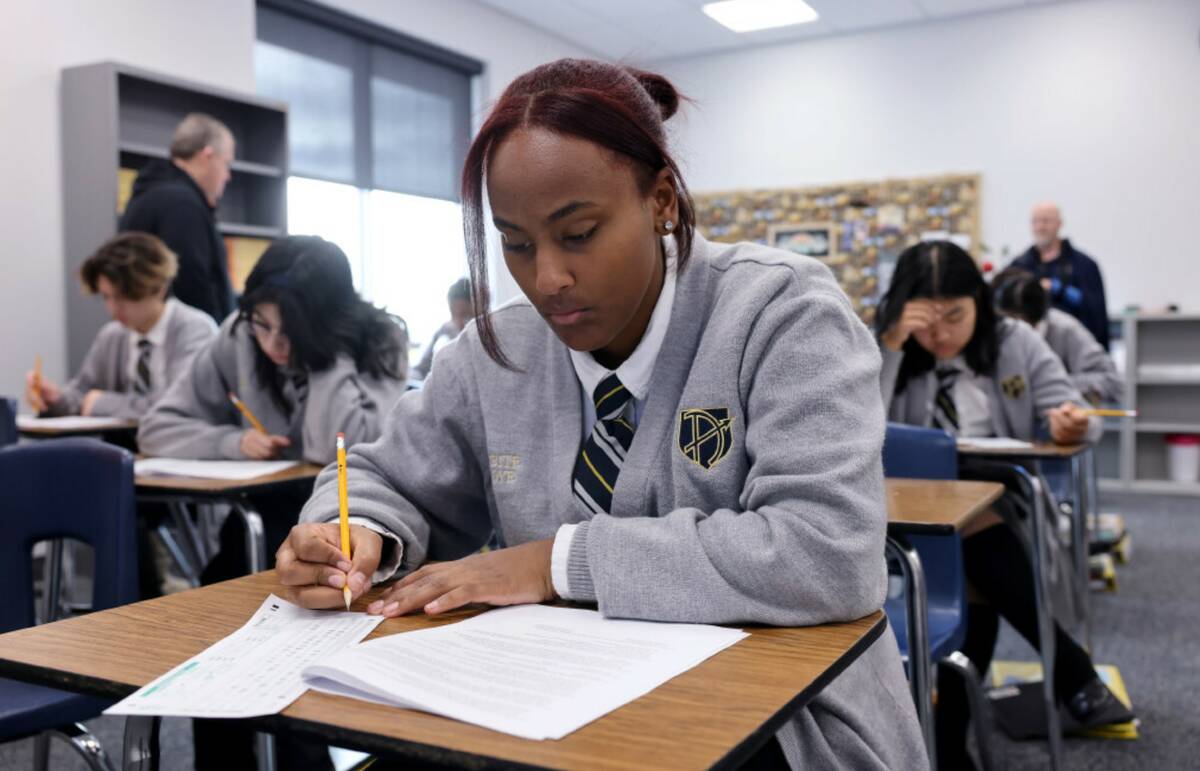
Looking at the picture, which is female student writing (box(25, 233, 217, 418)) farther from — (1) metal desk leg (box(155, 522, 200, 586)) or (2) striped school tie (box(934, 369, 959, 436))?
(2) striped school tie (box(934, 369, 959, 436))

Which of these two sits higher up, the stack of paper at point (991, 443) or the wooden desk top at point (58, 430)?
the stack of paper at point (991, 443)

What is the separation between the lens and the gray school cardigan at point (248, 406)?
2.45 metres

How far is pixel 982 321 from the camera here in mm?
2785

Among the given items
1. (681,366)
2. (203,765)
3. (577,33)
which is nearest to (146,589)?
(203,765)

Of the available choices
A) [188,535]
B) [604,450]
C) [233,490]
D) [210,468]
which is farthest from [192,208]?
[604,450]

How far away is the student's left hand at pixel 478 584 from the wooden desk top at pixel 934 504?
26.8 inches

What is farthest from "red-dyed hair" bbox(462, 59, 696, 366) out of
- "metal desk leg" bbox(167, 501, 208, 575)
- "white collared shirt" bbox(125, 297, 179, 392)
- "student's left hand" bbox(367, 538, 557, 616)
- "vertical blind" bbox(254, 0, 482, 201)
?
"vertical blind" bbox(254, 0, 482, 201)

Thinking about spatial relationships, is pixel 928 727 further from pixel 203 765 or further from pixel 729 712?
pixel 203 765

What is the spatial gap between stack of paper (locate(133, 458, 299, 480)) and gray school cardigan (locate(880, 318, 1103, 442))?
1528 mm

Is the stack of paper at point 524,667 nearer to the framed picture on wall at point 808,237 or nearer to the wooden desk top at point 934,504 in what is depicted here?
the wooden desk top at point 934,504

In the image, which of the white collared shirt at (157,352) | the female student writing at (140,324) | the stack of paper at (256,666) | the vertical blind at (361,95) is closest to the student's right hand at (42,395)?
the female student writing at (140,324)

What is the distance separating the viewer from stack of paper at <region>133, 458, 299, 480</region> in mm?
2221

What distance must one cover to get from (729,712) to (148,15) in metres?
5.18

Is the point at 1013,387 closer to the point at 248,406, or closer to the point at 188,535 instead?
the point at 248,406
